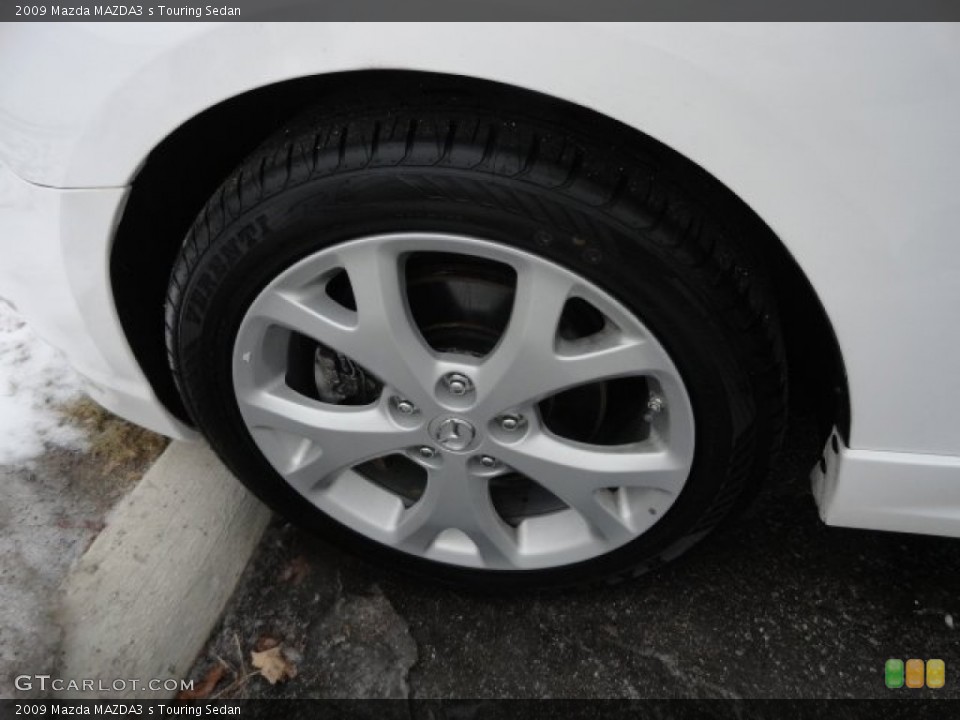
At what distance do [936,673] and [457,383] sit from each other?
1.17 metres

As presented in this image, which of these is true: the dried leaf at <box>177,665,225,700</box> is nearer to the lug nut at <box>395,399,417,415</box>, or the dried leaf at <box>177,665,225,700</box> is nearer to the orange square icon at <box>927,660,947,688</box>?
the lug nut at <box>395,399,417,415</box>

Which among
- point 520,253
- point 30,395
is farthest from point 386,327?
point 30,395

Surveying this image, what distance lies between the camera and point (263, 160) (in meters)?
1.20

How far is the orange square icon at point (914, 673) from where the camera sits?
1.53 m

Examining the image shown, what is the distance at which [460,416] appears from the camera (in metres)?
1.31

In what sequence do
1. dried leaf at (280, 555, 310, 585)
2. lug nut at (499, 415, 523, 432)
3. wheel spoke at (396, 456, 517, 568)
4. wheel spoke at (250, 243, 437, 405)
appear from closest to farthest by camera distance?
wheel spoke at (250, 243, 437, 405), lug nut at (499, 415, 523, 432), wheel spoke at (396, 456, 517, 568), dried leaf at (280, 555, 310, 585)

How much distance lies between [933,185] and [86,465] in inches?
69.4

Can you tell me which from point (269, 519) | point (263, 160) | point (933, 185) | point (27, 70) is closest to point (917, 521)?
point (933, 185)

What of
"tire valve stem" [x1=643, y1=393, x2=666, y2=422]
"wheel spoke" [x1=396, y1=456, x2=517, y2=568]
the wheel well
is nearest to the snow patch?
the wheel well

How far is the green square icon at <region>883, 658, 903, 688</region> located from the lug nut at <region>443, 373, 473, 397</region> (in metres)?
1.07

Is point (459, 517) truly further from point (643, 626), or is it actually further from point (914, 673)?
point (914, 673)

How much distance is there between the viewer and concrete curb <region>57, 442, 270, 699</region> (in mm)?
1460
